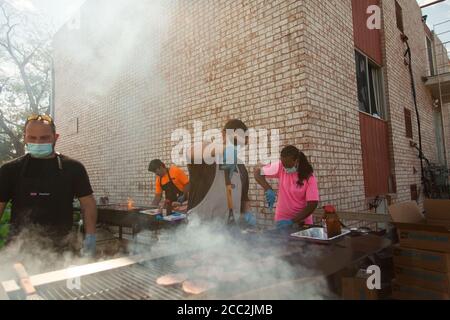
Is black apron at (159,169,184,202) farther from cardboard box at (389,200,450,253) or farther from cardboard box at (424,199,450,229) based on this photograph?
cardboard box at (424,199,450,229)

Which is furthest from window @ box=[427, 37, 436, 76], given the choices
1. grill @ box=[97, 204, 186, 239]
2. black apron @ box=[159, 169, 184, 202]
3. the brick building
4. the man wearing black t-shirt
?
the man wearing black t-shirt

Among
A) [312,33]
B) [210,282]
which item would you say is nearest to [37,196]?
[210,282]

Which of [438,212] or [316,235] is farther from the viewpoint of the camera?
[438,212]

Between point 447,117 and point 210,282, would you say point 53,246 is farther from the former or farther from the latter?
point 447,117

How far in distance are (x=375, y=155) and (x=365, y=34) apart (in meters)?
2.66

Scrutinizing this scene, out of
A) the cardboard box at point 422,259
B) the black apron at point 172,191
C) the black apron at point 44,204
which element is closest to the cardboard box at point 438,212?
the cardboard box at point 422,259

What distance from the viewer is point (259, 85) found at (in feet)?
16.3

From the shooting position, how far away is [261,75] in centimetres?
493

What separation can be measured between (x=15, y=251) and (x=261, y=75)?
13.3 feet

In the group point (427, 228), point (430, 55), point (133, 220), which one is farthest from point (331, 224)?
point (430, 55)

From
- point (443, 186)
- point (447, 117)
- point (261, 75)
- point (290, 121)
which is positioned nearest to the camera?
point (290, 121)

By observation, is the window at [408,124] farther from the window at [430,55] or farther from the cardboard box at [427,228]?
the cardboard box at [427,228]

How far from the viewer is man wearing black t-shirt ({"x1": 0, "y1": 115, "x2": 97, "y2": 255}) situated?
279 cm

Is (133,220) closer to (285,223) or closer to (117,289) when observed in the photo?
(285,223)
